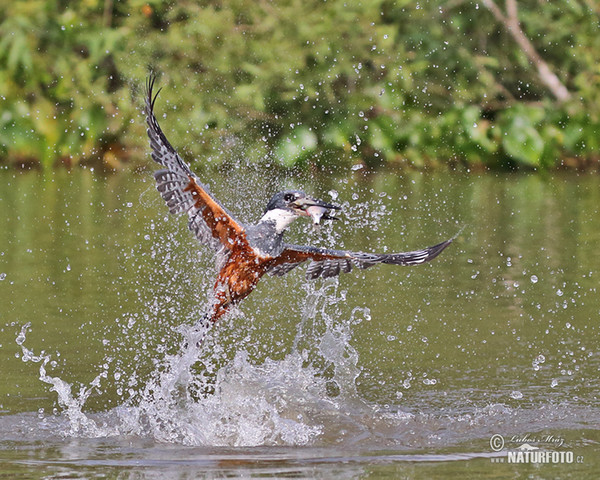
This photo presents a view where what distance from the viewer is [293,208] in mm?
5168

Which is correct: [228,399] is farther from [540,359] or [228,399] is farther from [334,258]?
[540,359]

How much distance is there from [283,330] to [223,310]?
1473mm

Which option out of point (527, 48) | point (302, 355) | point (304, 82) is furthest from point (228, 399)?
point (527, 48)

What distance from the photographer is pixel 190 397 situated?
18.4 ft

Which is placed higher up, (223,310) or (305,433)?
(223,310)

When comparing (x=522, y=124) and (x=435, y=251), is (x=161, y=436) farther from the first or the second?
(x=522, y=124)

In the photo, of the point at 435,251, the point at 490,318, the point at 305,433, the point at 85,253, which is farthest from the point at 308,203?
the point at 85,253

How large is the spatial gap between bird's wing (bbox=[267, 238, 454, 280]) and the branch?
11289 mm

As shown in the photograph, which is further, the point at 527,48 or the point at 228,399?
the point at 527,48

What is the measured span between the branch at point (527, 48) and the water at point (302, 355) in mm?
6041

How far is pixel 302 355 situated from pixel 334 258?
0.75 meters

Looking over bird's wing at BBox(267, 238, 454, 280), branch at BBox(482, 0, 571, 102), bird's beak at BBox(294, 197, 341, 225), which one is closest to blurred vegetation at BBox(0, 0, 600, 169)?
branch at BBox(482, 0, 571, 102)

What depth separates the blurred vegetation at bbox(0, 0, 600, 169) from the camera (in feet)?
50.9

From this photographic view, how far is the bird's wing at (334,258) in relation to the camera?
5246 mm
